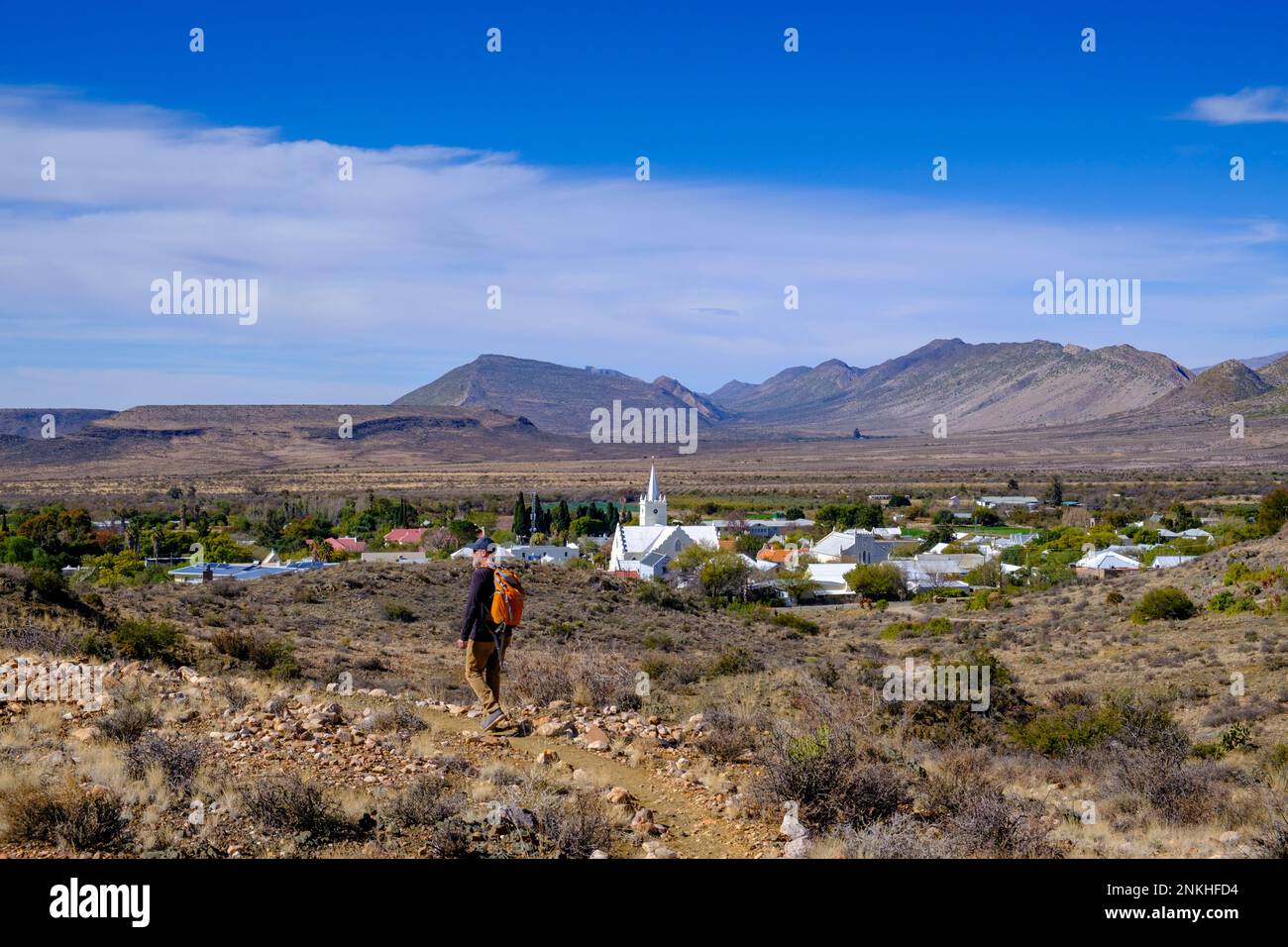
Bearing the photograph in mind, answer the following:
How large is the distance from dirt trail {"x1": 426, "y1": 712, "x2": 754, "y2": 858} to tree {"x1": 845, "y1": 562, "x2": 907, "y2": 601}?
119ft

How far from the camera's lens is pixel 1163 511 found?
76688 millimetres

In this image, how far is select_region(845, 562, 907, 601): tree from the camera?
4334cm

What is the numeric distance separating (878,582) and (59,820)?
40.5 metres

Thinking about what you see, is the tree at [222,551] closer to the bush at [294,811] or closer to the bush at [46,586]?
the bush at [46,586]

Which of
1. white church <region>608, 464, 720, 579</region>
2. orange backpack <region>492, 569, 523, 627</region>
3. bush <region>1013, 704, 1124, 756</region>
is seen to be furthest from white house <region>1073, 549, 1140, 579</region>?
orange backpack <region>492, 569, 523, 627</region>

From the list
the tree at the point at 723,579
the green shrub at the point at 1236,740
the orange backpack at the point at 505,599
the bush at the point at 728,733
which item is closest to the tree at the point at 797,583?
the tree at the point at 723,579

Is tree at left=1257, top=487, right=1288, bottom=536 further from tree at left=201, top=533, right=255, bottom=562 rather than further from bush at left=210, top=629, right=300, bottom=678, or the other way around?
tree at left=201, top=533, right=255, bottom=562

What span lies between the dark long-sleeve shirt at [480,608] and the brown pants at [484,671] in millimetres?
111

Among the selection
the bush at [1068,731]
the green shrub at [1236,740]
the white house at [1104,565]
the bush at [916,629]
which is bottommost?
the bush at [916,629]

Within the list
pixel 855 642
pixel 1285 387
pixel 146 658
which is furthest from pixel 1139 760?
pixel 1285 387

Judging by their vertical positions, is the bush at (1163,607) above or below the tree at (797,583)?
above

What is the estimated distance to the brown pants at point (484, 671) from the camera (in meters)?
8.32
